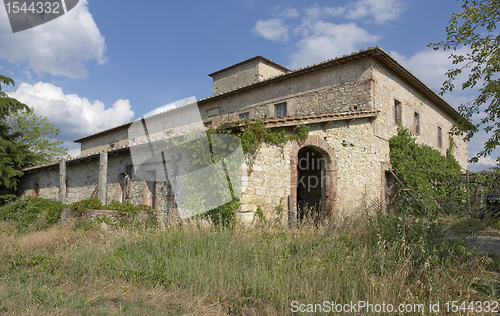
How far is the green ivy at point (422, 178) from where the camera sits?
1193 centimetres

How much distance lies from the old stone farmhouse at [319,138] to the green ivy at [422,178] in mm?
619

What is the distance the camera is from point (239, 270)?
185 inches

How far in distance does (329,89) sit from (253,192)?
619 cm

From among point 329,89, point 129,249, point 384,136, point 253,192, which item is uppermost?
point 329,89

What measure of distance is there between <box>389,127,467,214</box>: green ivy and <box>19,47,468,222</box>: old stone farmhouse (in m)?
0.62

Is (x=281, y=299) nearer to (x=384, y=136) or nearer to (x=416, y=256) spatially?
(x=416, y=256)

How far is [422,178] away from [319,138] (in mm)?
5954

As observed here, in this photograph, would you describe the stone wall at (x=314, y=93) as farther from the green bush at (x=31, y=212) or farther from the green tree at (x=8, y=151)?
the green tree at (x=8, y=151)

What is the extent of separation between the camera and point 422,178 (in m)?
12.6

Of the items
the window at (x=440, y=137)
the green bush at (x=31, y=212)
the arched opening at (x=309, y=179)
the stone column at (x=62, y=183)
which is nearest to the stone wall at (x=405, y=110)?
the window at (x=440, y=137)

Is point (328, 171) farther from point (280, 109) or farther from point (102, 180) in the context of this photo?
point (102, 180)

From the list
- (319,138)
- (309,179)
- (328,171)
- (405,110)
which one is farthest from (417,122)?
(319,138)

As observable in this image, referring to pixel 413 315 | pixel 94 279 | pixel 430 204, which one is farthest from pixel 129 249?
pixel 430 204

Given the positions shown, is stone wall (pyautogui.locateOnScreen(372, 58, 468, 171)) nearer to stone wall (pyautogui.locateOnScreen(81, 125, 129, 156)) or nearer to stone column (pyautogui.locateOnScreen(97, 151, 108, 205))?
stone column (pyautogui.locateOnScreen(97, 151, 108, 205))
